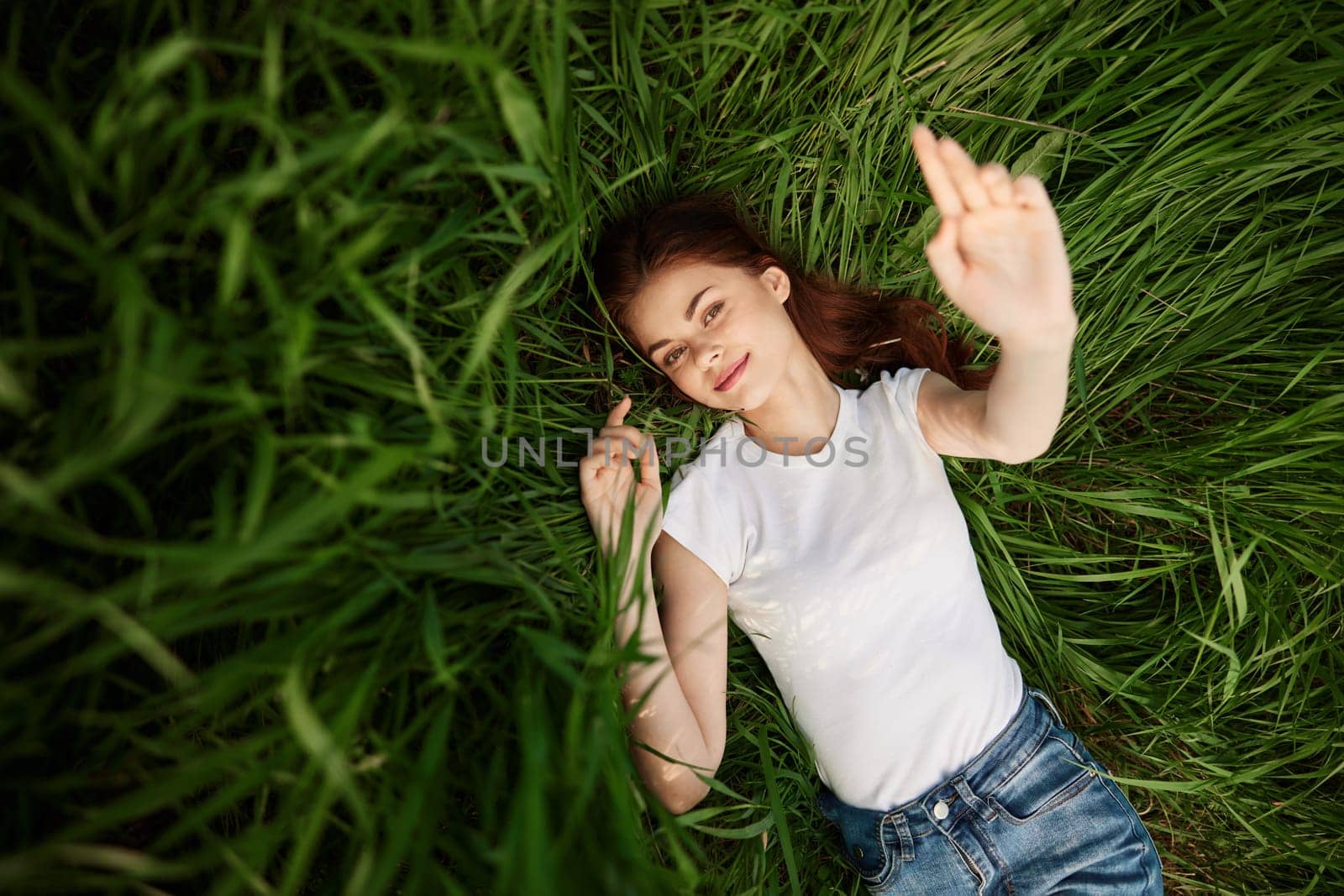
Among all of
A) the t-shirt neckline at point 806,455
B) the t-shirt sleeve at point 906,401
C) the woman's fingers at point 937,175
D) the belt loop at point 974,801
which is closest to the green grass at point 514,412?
the t-shirt neckline at point 806,455

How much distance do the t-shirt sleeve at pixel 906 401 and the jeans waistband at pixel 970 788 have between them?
0.69 meters

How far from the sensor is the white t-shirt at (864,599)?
1647mm

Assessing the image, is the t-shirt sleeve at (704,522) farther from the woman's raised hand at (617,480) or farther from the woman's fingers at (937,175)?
the woman's fingers at (937,175)

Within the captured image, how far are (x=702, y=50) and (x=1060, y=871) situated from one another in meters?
2.04

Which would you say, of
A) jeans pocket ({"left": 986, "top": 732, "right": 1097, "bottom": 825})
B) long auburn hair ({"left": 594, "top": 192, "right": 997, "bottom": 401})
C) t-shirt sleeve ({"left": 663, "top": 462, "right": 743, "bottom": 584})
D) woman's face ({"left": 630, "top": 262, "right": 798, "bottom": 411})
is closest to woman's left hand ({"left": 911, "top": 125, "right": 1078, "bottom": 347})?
woman's face ({"left": 630, "top": 262, "right": 798, "bottom": 411})

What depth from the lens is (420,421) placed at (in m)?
→ 1.26

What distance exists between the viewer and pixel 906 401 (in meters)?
1.76

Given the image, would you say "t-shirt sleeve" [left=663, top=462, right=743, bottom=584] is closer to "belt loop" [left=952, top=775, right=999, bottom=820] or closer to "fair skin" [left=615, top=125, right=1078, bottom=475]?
"fair skin" [left=615, top=125, right=1078, bottom=475]

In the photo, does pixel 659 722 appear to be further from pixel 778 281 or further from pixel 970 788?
pixel 778 281

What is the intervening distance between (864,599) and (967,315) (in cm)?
68

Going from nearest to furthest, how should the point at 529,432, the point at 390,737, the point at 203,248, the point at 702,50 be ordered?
1. the point at 390,737
2. the point at 203,248
3. the point at 529,432
4. the point at 702,50

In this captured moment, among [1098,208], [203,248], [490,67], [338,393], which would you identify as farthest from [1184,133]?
[203,248]

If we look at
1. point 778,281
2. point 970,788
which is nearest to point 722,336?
point 778,281

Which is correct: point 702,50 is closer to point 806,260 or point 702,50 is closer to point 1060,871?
point 806,260
